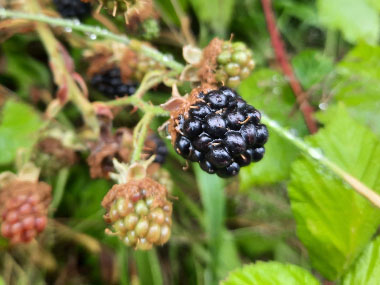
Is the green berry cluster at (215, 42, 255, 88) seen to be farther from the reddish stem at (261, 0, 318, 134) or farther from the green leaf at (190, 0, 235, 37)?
the green leaf at (190, 0, 235, 37)

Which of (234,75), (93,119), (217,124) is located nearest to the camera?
(217,124)

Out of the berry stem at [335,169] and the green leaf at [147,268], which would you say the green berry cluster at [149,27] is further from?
the green leaf at [147,268]

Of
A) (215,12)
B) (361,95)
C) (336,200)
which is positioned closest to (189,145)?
(336,200)

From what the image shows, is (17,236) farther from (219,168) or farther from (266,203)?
(266,203)

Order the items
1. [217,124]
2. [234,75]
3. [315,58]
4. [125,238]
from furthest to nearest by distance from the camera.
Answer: [315,58] → [234,75] → [125,238] → [217,124]

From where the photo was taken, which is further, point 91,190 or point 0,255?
point 91,190

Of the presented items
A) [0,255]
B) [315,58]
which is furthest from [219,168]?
[0,255]

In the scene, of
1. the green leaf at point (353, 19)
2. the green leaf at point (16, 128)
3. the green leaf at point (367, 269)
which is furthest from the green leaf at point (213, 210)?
the green leaf at point (353, 19)
